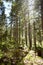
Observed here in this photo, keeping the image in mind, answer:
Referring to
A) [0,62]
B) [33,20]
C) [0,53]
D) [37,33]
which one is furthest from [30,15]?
[0,53]

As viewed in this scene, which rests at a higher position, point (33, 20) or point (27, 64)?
point (33, 20)

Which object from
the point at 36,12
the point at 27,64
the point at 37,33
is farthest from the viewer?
the point at 37,33

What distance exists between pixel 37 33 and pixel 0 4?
11.3 metres

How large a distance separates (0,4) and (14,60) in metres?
4.82

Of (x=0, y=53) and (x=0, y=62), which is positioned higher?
(x=0, y=53)

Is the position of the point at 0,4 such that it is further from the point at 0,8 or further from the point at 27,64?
the point at 27,64

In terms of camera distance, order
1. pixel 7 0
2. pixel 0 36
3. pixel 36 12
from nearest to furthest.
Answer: pixel 0 36 → pixel 7 0 → pixel 36 12

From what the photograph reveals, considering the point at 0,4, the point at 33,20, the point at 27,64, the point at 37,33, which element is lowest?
the point at 27,64

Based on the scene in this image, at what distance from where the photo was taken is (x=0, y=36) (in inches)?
368

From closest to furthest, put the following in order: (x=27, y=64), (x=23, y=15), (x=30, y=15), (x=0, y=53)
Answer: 1. (x=0, y=53)
2. (x=27, y=64)
3. (x=30, y=15)
4. (x=23, y=15)

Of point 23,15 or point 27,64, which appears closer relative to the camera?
point 27,64

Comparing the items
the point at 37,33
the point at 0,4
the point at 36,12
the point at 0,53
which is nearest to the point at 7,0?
the point at 0,4

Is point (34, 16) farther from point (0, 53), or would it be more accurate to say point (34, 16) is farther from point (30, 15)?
point (0, 53)

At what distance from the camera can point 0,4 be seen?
32.5 ft
